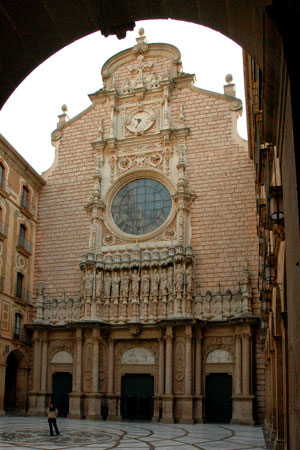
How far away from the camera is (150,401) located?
91.1 feet

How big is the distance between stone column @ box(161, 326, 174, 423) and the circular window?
6.51 m

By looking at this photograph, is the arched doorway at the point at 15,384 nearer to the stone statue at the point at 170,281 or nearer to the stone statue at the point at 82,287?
the stone statue at the point at 82,287

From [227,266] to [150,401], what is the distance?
8.27 meters

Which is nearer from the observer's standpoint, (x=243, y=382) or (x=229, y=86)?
(x=243, y=382)

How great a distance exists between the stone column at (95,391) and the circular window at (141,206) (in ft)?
21.5

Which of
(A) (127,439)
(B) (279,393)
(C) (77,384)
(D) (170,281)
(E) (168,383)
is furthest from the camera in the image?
(D) (170,281)

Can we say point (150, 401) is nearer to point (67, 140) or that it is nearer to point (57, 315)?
point (57, 315)

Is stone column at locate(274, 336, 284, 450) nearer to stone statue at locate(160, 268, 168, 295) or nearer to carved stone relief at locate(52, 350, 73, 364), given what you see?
stone statue at locate(160, 268, 168, 295)

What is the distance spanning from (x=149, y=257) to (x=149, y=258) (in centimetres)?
8

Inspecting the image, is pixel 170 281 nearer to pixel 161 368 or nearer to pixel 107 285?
pixel 107 285

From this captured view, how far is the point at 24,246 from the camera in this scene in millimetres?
31047

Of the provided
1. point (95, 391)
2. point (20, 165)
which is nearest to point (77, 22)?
point (95, 391)

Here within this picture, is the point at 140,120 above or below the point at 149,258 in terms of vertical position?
above

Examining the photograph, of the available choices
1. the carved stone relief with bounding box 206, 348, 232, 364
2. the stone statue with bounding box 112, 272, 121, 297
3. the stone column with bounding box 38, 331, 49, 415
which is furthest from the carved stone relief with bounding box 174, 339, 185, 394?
the stone column with bounding box 38, 331, 49, 415
